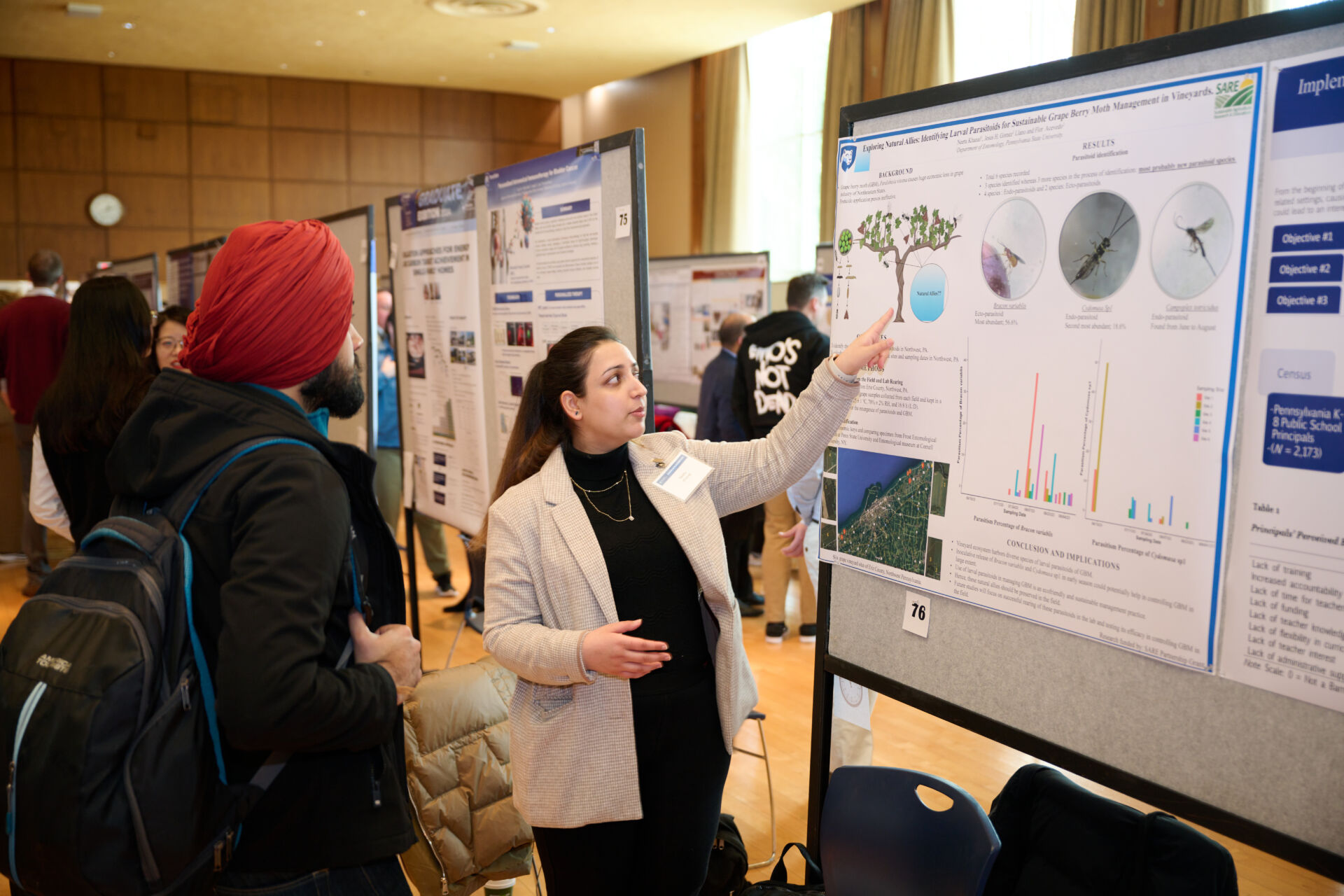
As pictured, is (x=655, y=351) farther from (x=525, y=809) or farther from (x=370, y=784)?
(x=370, y=784)

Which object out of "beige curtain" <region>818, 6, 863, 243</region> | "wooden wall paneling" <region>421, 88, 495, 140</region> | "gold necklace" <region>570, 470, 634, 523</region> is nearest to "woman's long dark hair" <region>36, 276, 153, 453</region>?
"gold necklace" <region>570, 470, 634, 523</region>

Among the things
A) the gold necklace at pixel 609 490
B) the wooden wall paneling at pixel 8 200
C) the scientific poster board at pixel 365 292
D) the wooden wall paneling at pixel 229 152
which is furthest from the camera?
the wooden wall paneling at pixel 229 152

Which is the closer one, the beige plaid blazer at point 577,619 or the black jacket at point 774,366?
the beige plaid blazer at point 577,619

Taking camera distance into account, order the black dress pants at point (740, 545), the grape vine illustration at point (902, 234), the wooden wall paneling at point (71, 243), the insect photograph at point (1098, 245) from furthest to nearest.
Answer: the wooden wall paneling at point (71, 243)
the black dress pants at point (740, 545)
the grape vine illustration at point (902, 234)
the insect photograph at point (1098, 245)

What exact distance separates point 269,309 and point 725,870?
1563 millimetres

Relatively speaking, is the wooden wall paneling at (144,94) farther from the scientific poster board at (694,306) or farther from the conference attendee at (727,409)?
the conference attendee at (727,409)

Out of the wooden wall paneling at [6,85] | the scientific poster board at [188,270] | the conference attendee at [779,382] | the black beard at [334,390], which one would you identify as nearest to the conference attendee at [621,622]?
the black beard at [334,390]

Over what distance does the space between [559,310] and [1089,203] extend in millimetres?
1514

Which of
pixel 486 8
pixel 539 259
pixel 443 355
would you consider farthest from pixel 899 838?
pixel 486 8

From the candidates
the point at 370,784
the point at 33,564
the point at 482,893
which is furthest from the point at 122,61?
the point at 370,784

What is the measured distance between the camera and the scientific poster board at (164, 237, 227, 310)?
5867 millimetres

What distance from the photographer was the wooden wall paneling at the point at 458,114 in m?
12.0

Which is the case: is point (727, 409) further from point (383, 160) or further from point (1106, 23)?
point (383, 160)

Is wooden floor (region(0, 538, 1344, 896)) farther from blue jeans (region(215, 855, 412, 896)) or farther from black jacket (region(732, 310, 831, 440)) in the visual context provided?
black jacket (region(732, 310, 831, 440))
